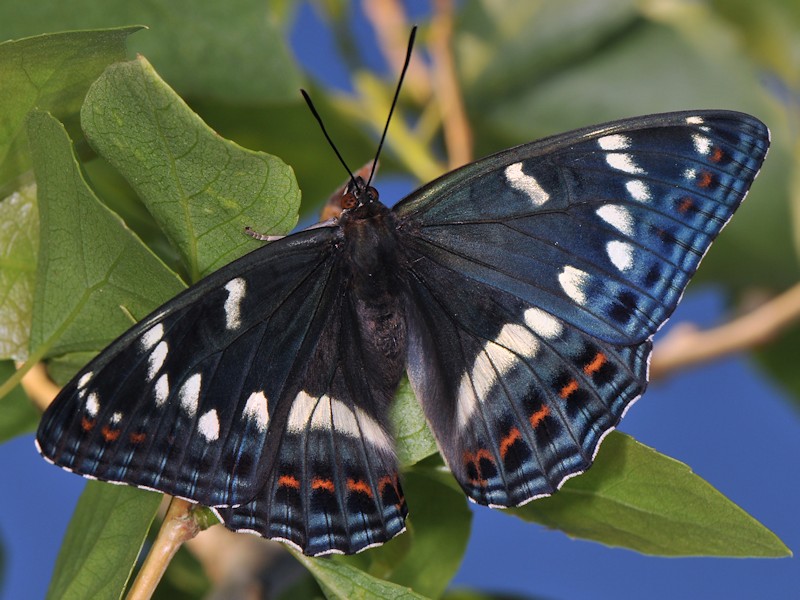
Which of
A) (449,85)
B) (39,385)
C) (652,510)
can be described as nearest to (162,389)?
(39,385)

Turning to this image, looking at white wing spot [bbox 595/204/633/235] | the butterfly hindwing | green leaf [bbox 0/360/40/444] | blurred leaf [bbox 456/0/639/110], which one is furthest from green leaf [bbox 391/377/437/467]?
blurred leaf [bbox 456/0/639/110]

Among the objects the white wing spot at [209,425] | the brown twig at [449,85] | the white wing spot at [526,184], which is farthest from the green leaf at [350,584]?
the brown twig at [449,85]

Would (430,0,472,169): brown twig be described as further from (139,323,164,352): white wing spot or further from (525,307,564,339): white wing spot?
(139,323,164,352): white wing spot

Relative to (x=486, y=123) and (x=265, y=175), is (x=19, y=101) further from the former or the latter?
(x=486, y=123)

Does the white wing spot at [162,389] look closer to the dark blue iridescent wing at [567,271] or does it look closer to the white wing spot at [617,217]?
the dark blue iridescent wing at [567,271]

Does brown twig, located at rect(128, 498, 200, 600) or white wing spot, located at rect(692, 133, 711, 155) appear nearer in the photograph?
brown twig, located at rect(128, 498, 200, 600)

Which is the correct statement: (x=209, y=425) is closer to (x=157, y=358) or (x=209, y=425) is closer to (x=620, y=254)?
(x=157, y=358)

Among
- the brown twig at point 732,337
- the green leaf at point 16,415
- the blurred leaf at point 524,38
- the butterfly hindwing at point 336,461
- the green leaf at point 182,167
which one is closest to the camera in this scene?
the green leaf at point 182,167

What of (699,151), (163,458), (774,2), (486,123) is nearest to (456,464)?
(163,458)
